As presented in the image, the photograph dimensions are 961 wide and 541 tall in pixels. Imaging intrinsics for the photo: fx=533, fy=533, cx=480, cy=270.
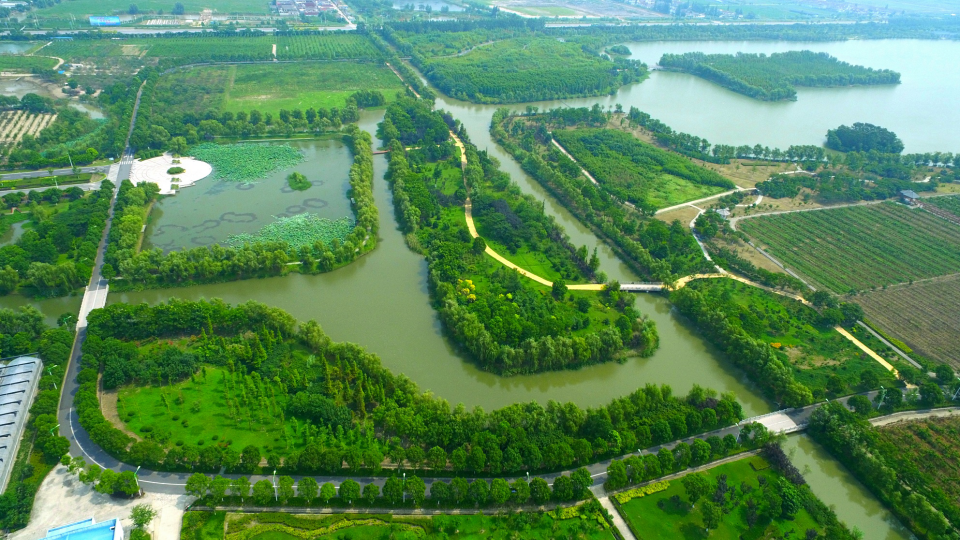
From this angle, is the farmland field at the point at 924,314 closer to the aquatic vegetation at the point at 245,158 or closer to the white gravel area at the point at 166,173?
the aquatic vegetation at the point at 245,158

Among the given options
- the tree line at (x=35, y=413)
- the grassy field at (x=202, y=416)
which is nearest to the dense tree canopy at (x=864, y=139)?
the grassy field at (x=202, y=416)

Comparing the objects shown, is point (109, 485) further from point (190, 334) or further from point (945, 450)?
point (945, 450)

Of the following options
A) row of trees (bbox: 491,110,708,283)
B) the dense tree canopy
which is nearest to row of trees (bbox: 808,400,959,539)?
row of trees (bbox: 491,110,708,283)

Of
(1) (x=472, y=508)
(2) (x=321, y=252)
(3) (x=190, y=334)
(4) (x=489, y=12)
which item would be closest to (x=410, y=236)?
(2) (x=321, y=252)

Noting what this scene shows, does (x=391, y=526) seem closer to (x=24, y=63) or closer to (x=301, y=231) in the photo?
(x=301, y=231)

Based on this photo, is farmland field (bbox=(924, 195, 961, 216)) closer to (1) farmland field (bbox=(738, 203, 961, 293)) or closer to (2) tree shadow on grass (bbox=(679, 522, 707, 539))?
(1) farmland field (bbox=(738, 203, 961, 293))

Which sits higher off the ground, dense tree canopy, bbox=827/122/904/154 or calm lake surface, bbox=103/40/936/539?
dense tree canopy, bbox=827/122/904/154
